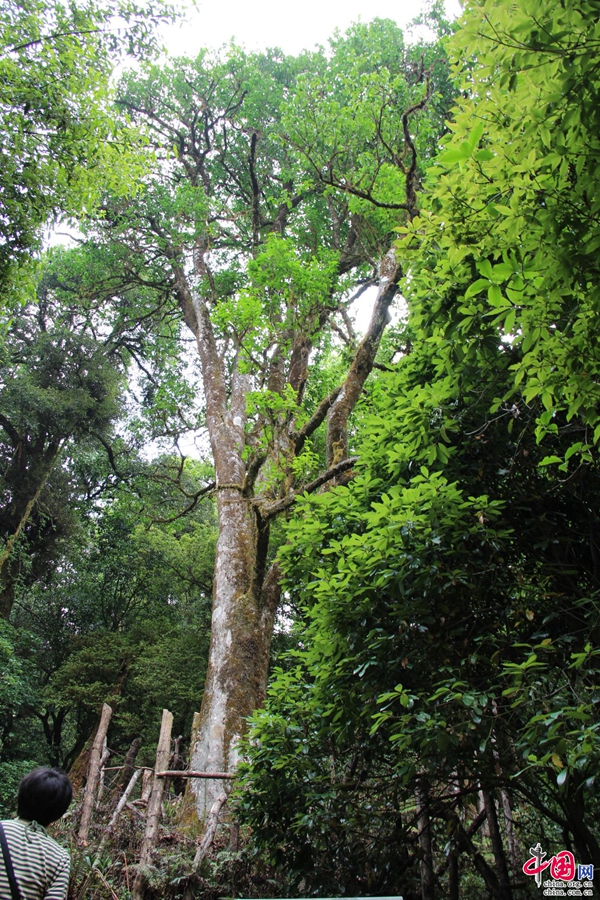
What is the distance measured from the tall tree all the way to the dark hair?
6.17 ft

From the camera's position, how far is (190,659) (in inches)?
485

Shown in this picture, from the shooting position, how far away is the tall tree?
19.4 ft

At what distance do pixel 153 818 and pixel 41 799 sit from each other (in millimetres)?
2071

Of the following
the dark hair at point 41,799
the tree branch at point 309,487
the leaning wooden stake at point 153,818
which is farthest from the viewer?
the tree branch at point 309,487

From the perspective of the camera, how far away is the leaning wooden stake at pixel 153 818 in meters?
3.35

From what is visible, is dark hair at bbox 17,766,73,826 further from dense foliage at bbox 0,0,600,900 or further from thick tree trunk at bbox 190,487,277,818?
thick tree trunk at bbox 190,487,277,818

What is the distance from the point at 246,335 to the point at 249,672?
3.61m

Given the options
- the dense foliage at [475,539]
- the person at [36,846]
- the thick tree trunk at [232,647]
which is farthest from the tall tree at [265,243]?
the person at [36,846]

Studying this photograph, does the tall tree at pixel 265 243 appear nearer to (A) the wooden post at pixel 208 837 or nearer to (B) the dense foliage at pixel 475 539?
(A) the wooden post at pixel 208 837

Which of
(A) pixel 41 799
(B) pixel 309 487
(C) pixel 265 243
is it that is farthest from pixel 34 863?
(C) pixel 265 243

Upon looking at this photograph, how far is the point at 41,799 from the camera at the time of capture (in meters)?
2.06

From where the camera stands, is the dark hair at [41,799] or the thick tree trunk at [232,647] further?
the thick tree trunk at [232,647]

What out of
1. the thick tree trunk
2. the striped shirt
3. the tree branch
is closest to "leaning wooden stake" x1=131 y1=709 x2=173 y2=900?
the thick tree trunk

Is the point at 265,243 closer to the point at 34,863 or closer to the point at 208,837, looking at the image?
the point at 208,837
